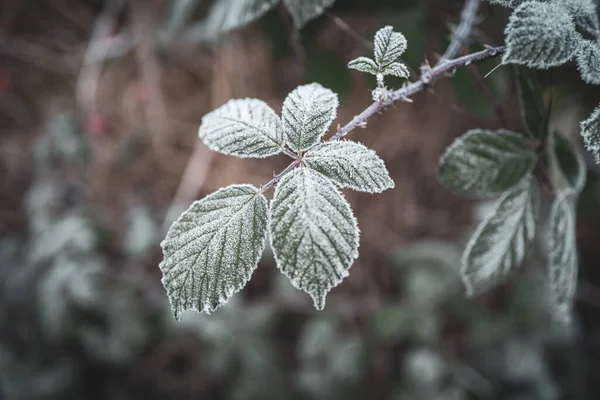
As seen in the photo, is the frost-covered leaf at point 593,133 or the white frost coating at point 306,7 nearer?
the frost-covered leaf at point 593,133

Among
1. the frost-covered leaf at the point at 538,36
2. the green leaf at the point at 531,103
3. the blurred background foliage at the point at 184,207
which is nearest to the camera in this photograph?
the frost-covered leaf at the point at 538,36

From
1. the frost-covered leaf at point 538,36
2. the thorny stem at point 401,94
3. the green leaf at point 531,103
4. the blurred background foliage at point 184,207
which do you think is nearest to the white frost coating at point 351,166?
the thorny stem at point 401,94

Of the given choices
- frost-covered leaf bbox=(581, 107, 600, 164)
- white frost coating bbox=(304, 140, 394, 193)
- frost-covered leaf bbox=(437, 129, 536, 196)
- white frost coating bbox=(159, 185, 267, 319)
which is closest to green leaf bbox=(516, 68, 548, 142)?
frost-covered leaf bbox=(437, 129, 536, 196)

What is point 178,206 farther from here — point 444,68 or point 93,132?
point 444,68

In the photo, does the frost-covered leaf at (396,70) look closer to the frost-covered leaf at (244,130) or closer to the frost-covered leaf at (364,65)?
the frost-covered leaf at (364,65)

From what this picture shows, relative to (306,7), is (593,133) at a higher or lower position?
lower

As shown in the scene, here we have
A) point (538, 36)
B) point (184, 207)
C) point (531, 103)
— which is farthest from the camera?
point (184, 207)

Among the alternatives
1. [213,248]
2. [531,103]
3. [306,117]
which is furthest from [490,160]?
[213,248]

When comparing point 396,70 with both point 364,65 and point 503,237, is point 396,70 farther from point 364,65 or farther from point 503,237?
point 503,237
